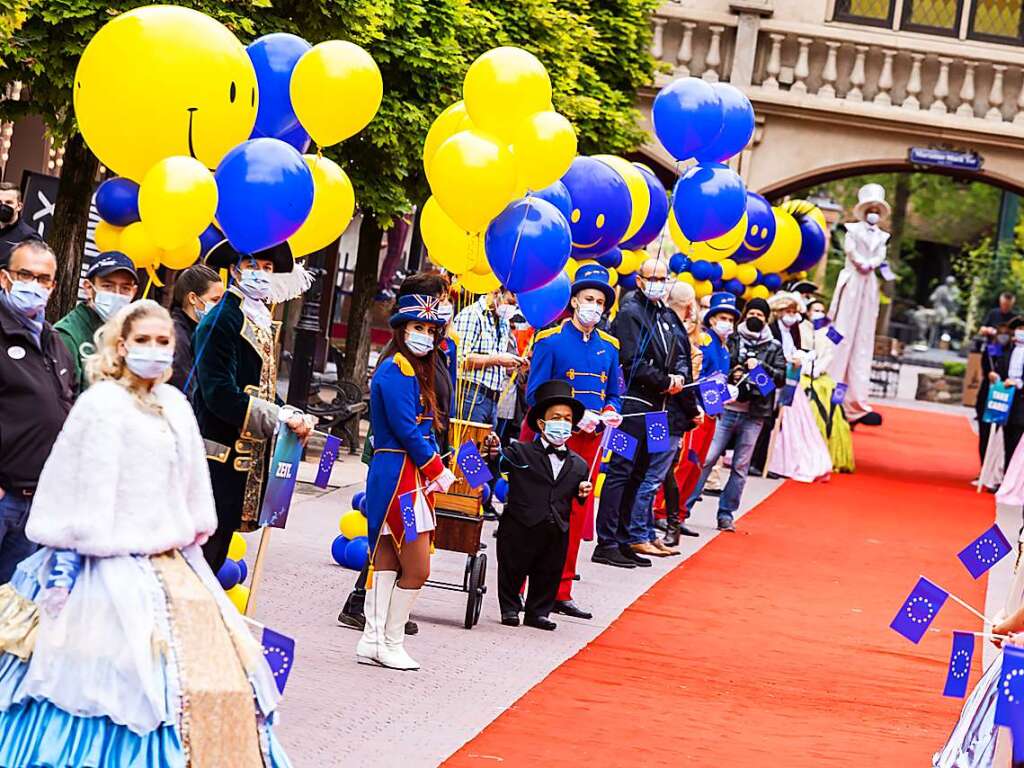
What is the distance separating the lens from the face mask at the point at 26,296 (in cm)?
693

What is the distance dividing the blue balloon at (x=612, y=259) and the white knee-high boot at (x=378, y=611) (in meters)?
7.64

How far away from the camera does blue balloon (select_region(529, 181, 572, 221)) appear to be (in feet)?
37.0

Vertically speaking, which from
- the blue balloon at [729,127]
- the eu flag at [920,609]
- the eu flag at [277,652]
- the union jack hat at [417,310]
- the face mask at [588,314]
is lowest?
the eu flag at [277,652]

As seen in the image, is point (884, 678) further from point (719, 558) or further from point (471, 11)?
point (471, 11)

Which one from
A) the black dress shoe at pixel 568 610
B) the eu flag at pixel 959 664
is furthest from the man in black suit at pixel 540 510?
the eu flag at pixel 959 664

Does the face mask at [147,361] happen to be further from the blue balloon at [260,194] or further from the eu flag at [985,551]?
the eu flag at [985,551]

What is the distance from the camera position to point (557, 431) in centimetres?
1055

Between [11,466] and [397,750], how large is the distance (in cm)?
182

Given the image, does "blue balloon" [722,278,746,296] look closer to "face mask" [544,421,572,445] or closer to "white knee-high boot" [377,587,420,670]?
"face mask" [544,421,572,445]

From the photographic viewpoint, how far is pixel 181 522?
19.4 ft

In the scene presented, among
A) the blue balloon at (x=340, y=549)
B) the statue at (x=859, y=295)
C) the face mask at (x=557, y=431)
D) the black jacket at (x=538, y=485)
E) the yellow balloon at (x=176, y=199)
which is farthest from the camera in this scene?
the statue at (x=859, y=295)

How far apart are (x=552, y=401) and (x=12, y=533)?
163 inches

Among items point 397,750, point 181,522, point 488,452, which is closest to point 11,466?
point 181,522

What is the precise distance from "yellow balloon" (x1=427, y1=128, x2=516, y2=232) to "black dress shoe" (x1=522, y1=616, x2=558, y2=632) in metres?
2.27
